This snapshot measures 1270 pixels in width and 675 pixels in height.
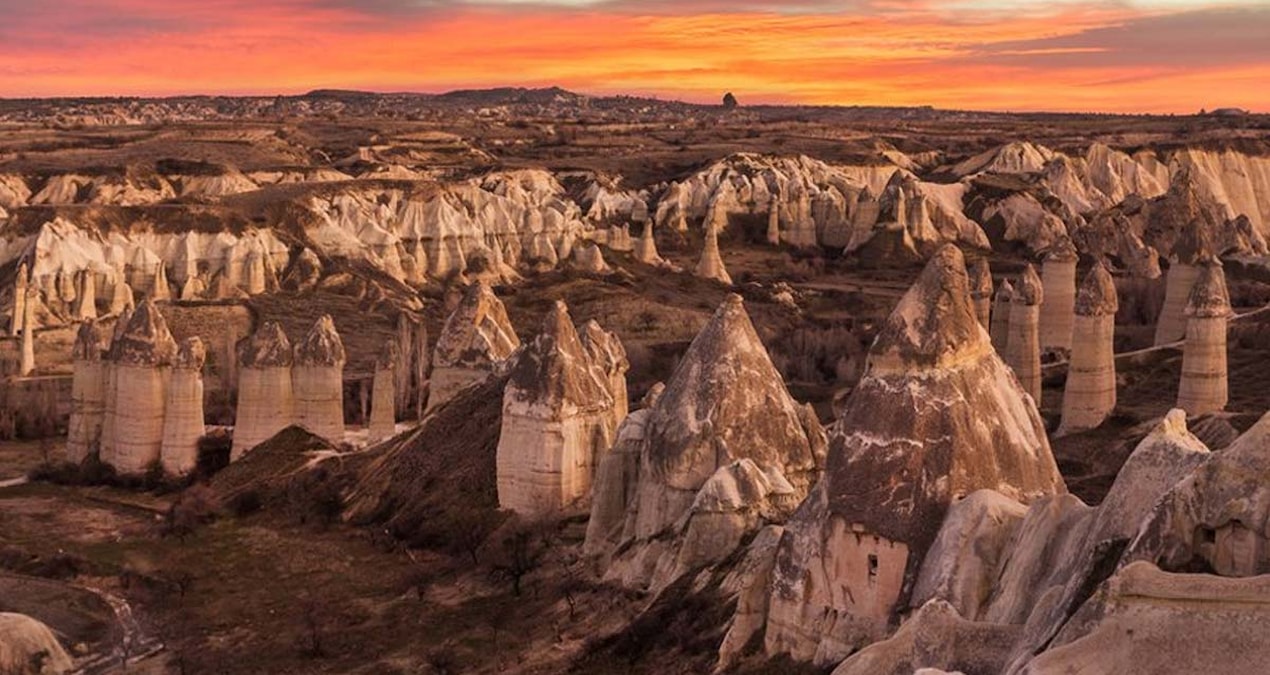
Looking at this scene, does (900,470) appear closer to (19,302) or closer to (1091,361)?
(1091,361)

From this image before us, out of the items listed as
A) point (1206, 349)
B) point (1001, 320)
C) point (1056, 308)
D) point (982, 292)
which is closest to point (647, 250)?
point (1056, 308)

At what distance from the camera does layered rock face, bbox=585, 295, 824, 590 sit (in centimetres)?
2681

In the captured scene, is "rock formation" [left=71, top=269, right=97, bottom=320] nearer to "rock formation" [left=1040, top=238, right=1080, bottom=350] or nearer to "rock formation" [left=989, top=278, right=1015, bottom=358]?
"rock formation" [left=989, top=278, right=1015, bottom=358]

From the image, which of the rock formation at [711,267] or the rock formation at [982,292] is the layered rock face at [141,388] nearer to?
the rock formation at [982,292]

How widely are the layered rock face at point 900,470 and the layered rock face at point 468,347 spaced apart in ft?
74.7

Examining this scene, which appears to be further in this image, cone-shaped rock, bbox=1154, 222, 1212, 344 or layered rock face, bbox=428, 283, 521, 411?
cone-shaped rock, bbox=1154, 222, 1212, 344

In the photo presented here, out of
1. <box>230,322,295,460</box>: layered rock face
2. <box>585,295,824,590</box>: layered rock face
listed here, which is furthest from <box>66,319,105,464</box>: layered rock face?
<box>585,295,824,590</box>: layered rock face

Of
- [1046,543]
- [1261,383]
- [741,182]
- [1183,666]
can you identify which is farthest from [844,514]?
[741,182]

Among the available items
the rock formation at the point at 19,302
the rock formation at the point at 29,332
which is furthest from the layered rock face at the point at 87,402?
the rock formation at the point at 19,302

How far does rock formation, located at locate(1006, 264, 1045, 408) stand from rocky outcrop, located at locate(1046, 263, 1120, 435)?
3125 mm

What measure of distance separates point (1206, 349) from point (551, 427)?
17.7 metres

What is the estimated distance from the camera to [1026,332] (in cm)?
4528

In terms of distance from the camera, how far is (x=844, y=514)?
19.1 meters

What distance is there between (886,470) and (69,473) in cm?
3046
